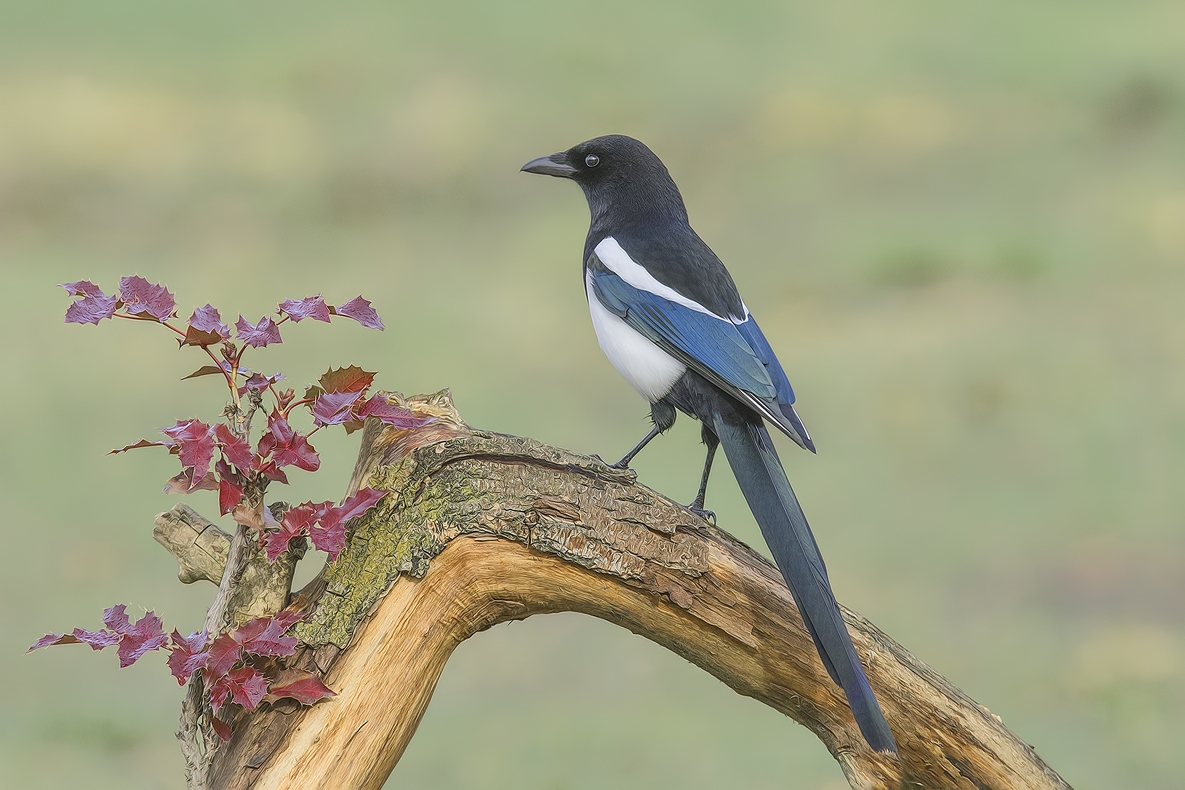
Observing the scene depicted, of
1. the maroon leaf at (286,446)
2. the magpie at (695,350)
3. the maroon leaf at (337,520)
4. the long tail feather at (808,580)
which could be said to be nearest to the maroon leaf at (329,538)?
the maroon leaf at (337,520)

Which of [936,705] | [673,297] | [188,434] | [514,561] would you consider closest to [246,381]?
[188,434]

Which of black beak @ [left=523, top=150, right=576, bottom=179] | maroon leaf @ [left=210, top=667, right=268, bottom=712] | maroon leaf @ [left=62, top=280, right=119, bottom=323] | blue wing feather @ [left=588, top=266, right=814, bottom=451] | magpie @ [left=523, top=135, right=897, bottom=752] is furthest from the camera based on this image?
black beak @ [left=523, top=150, right=576, bottom=179]

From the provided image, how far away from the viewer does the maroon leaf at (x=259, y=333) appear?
7.64ft

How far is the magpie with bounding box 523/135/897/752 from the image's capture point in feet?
8.09

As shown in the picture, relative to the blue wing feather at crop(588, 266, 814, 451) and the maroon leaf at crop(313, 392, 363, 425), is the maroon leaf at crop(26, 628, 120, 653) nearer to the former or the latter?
the maroon leaf at crop(313, 392, 363, 425)

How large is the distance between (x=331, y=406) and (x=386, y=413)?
12cm

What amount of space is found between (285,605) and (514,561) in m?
0.49

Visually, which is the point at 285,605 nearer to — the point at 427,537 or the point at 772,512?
the point at 427,537

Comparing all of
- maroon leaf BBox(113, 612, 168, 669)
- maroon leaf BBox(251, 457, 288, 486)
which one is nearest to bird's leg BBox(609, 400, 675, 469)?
maroon leaf BBox(251, 457, 288, 486)

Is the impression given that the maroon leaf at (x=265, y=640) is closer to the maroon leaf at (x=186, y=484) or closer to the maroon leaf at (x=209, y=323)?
the maroon leaf at (x=186, y=484)

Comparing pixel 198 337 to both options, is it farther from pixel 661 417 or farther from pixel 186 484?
pixel 661 417

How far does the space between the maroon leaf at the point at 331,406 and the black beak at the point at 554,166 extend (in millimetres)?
1278

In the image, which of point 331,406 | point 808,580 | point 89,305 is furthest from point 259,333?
point 808,580

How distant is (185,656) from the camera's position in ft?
7.79
